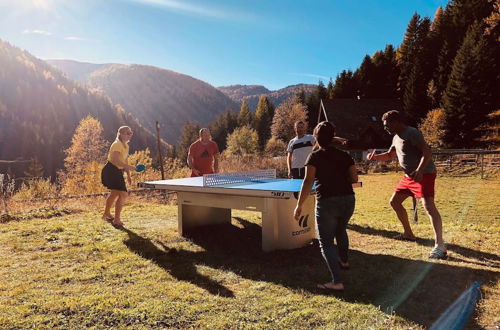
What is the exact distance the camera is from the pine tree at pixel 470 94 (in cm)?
3394

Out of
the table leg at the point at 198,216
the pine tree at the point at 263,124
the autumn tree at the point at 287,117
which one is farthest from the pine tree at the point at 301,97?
the table leg at the point at 198,216

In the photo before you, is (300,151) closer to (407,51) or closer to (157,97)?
(407,51)

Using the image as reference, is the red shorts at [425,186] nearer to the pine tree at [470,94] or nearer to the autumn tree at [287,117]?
the pine tree at [470,94]

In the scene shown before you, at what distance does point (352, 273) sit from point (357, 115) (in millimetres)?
38631

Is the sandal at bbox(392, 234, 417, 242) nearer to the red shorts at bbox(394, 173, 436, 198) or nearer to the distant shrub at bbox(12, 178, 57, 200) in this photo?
the red shorts at bbox(394, 173, 436, 198)

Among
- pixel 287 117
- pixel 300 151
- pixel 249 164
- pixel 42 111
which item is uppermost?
pixel 42 111

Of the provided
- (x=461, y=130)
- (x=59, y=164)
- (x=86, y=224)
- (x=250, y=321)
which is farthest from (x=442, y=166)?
(x=59, y=164)

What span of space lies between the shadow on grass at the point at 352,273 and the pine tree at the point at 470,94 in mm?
33736

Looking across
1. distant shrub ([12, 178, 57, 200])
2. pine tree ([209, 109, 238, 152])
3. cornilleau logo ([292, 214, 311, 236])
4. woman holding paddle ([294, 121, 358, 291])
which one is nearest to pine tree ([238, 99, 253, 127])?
pine tree ([209, 109, 238, 152])

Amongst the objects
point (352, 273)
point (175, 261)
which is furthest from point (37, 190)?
point (352, 273)

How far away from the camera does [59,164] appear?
7069 cm

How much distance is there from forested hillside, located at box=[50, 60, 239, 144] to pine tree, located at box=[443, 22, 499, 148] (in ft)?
436

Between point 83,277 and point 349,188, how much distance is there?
3137 mm

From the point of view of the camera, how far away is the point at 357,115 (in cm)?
4091
